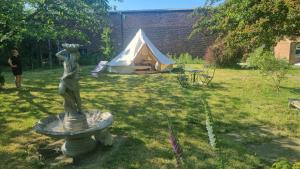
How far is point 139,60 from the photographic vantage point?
2030cm

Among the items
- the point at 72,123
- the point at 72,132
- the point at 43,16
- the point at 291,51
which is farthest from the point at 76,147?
the point at 291,51

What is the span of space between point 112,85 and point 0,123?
639 cm

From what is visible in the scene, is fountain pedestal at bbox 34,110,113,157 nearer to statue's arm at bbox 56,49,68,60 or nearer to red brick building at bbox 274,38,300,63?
statue's arm at bbox 56,49,68,60

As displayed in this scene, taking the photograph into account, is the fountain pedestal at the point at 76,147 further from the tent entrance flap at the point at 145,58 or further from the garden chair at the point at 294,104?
the tent entrance flap at the point at 145,58

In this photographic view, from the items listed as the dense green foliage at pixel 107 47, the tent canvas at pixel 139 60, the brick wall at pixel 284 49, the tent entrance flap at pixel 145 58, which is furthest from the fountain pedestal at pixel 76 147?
the brick wall at pixel 284 49

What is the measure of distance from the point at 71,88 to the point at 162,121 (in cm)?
319

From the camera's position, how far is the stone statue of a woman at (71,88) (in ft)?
18.2

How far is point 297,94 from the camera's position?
11.6 m

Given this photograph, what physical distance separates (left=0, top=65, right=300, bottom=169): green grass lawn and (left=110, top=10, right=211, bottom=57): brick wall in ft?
46.5

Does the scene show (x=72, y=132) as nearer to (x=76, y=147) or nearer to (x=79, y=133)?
(x=79, y=133)

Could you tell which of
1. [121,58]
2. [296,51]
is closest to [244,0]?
[121,58]

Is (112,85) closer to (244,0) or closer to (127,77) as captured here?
(127,77)

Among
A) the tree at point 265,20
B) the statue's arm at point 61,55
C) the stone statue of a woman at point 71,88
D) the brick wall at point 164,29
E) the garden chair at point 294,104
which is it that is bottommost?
the garden chair at point 294,104

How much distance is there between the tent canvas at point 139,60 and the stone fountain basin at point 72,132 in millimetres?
11802
